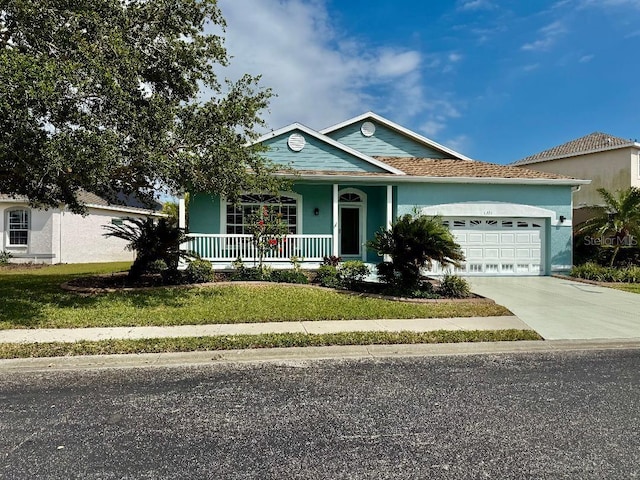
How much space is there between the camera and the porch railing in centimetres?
1413

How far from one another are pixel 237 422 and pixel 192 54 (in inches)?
302

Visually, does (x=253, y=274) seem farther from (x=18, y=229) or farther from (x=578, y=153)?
(x=578, y=153)

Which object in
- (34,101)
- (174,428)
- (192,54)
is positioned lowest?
(174,428)

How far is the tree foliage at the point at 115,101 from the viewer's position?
22.5 ft

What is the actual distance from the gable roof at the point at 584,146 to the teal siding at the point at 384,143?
439 inches

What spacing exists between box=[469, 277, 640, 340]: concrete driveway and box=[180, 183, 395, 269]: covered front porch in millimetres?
4384

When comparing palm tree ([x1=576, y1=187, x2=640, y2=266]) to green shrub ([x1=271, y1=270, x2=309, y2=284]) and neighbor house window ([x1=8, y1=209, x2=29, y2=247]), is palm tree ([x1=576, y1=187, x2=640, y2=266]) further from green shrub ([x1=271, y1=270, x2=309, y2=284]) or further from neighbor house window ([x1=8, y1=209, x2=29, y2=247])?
neighbor house window ([x1=8, y1=209, x2=29, y2=247])

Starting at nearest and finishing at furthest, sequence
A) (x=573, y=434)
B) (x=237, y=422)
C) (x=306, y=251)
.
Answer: (x=573, y=434)
(x=237, y=422)
(x=306, y=251)


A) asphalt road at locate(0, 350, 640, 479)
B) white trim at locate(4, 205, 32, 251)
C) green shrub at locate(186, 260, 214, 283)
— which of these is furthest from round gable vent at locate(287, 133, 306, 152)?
white trim at locate(4, 205, 32, 251)

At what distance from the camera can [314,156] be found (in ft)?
49.9

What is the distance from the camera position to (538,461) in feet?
11.3

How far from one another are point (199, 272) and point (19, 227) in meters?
14.8

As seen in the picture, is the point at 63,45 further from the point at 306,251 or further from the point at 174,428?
the point at 306,251

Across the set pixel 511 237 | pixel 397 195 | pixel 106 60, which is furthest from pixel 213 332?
pixel 511 237
